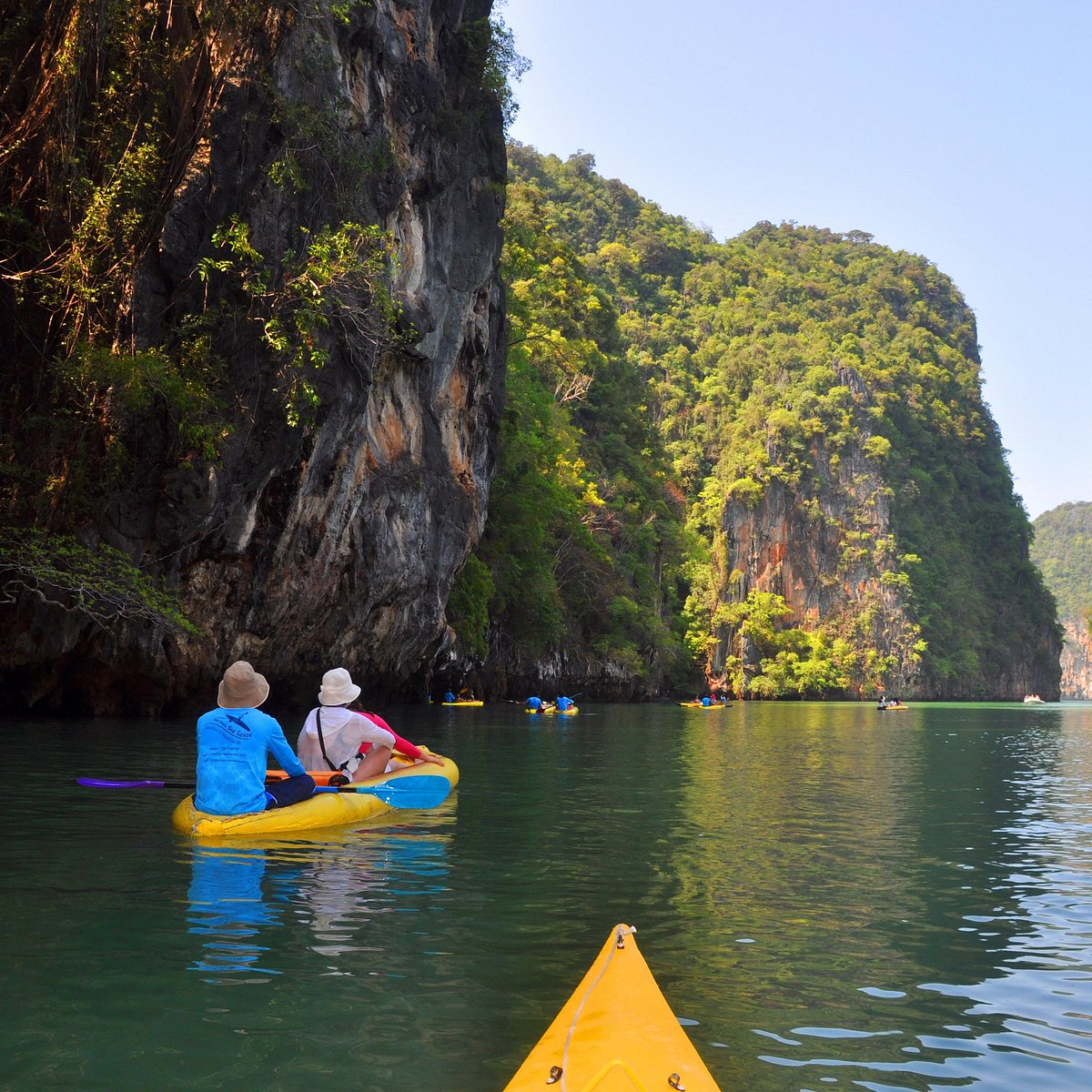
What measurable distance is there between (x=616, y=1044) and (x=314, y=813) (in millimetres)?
5398

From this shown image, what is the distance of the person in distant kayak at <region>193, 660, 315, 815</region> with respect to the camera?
7289mm

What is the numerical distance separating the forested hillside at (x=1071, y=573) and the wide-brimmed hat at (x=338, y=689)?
168490 millimetres

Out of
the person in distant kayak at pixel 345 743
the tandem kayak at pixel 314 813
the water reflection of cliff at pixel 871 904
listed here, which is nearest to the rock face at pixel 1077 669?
the water reflection of cliff at pixel 871 904

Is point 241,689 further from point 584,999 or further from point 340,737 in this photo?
point 584,999

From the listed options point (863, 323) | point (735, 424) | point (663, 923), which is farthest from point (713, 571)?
point (663, 923)

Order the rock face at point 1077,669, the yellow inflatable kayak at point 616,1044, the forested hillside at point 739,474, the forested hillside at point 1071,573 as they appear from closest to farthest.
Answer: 1. the yellow inflatable kayak at point 616,1044
2. the forested hillside at point 739,474
3. the rock face at point 1077,669
4. the forested hillside at point 1071,573

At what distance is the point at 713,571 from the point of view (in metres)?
69.5

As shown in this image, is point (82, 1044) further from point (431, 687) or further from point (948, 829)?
point (431, 687)

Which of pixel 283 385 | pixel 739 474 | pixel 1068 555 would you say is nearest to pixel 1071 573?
pixel 1068 555

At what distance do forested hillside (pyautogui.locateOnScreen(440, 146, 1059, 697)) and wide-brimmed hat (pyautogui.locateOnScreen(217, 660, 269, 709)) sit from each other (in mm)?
25065

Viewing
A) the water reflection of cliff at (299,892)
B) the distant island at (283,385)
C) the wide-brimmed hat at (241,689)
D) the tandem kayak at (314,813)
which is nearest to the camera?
the water reflection of cliff at (299,892)

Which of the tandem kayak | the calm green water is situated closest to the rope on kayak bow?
the calm green water

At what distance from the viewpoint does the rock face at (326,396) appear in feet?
49.7

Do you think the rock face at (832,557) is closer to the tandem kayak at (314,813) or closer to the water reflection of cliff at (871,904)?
the water reflection of cliff at (871,904)
